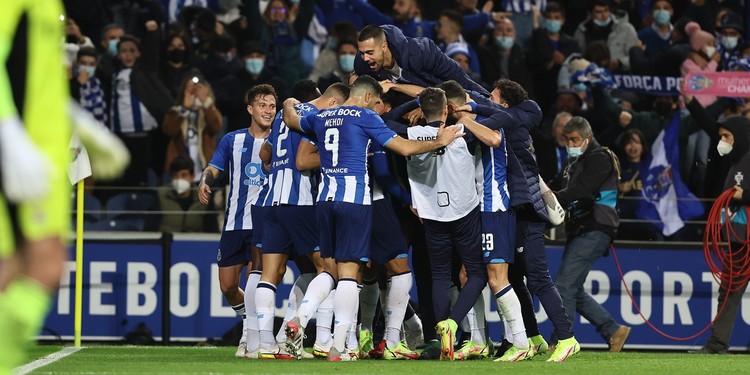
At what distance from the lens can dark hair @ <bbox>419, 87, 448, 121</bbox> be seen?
10352 millimetres

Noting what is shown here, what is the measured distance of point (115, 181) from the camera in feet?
51.3

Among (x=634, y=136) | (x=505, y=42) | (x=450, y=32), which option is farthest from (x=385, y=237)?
(x=505, y=42)

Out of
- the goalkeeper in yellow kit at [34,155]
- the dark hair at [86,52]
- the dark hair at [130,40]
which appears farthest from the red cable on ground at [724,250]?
the goalkeeper in yellow kit at [34,155]

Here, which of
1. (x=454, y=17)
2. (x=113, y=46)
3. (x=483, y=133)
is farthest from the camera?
(x=113, y=46)

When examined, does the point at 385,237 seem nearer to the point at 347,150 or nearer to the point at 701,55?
the point at 347,150

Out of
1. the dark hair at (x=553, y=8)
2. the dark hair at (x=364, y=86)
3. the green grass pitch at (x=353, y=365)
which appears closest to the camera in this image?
the green grass pitch at (x=353, y=365)

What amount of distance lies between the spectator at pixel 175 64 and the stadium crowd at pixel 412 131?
0.03 m

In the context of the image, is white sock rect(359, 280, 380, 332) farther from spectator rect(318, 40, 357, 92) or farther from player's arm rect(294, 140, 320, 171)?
spectator rect(318, 40, 357, 92)

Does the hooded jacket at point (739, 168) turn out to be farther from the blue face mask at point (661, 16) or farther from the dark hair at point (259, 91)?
the dark hair at point (259, 91)

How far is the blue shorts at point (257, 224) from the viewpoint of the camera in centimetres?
1113

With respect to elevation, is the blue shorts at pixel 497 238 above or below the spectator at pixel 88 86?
below

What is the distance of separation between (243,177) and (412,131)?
6.39ft

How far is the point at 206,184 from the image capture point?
37.5 feet

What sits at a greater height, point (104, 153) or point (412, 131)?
point (412, 131)
